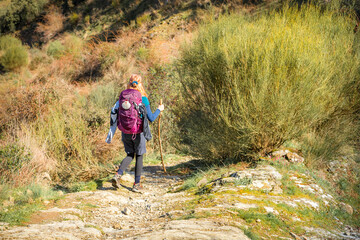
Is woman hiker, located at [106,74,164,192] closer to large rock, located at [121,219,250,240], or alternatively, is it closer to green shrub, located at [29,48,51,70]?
large rock, located at [121,219,250,240]

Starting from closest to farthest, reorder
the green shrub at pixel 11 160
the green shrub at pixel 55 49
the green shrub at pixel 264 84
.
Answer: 1. the green shrub at pixel 264 84
2. the green shrub at pixel 11 160
3. the green shrub at pixel 55 49

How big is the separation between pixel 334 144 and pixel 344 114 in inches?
37.9

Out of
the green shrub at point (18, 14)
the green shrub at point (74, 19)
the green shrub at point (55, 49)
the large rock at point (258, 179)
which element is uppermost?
the green shrub at point (18, 14)

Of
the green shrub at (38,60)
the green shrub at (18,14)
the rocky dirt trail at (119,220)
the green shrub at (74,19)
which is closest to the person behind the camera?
the rocky dirt trail at (119,220)

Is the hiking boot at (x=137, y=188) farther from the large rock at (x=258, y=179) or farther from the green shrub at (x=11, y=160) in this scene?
the green shrub at (x=11, y=160)

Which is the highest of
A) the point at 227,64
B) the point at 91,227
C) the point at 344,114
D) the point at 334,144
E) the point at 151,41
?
the point at 151,41

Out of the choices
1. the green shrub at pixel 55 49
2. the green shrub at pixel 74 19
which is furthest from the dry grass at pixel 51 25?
the green shrub at pixel 55 49

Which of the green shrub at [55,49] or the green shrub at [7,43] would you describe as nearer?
the green shrub at [55,49]

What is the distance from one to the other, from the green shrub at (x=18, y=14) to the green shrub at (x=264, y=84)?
1305 inches

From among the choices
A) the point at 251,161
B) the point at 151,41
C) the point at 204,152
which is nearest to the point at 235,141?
the point at 251,161

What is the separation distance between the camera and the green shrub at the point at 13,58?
2052cm

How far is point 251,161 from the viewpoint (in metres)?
5.54

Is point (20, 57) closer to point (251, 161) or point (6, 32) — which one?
point (6, 32)

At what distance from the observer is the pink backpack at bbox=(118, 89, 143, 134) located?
4.53 meters
